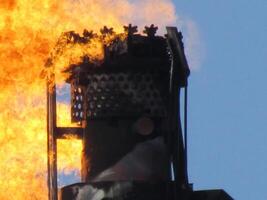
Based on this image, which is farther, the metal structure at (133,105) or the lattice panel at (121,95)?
the lattice panel at (121,95)

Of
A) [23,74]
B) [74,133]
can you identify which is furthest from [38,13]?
[74,133]

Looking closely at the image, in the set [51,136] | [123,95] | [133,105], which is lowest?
[51,136]

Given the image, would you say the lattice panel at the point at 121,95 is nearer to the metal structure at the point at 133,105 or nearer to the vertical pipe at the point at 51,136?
the metal structure at the point at 133,105

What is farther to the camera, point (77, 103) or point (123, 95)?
point (77, 103)

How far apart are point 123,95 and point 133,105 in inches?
12.1

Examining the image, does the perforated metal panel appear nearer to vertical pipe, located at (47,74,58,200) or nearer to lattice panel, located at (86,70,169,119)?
lattice panel, located at (86,70,169,119)

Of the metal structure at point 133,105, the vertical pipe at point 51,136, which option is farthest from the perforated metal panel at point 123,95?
the vertical pipe at point 51,136

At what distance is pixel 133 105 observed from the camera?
19781 millimetres

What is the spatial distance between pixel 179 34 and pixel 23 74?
3.75m

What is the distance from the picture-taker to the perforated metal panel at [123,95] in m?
19.8

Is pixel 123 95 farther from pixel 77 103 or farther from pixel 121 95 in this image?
pixel 77 103

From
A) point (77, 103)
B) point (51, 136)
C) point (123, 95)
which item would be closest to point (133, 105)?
point (123, 95)

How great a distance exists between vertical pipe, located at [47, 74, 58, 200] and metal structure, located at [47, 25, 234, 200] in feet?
0.19

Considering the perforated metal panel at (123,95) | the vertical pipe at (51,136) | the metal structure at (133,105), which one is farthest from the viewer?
the vertical pipe at (51,136)
